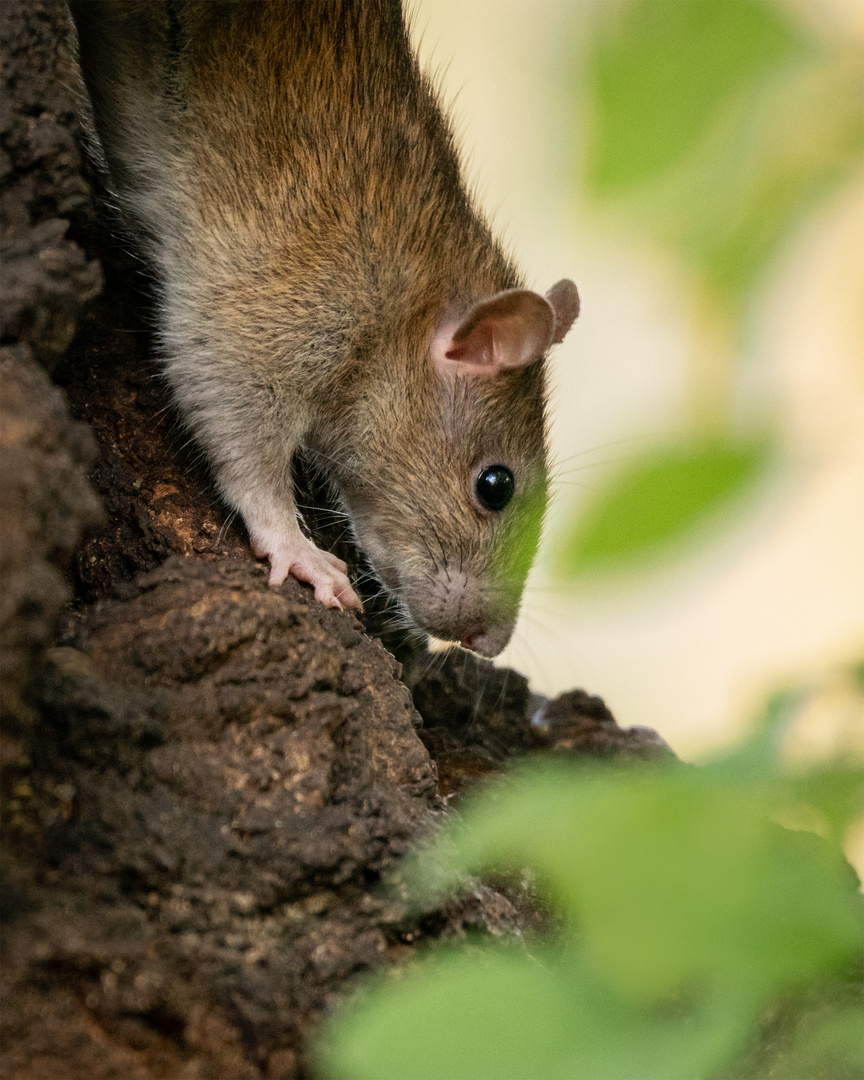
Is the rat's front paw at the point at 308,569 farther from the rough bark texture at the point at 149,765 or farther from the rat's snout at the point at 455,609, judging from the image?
the rat's snout at the point at 455,609

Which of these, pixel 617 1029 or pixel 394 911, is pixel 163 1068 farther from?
pixel 617 1029

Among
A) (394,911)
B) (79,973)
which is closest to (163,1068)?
(79,973)

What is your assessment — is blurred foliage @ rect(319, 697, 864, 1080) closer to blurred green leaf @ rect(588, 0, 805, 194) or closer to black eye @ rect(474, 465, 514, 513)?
blurred green leaf @ rect(588, 0, 805, 194)

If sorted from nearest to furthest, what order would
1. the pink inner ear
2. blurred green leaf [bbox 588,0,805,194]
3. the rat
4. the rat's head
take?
blurred green leaf [bbox 588,0,805,194], the rat, the pink inner ear, the rat's head

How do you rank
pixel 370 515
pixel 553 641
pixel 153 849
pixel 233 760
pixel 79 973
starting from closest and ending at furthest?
pixel 79 973 → pixel 153 849 → pixel 233 760 → pixel 370 515 → pixel 553 641

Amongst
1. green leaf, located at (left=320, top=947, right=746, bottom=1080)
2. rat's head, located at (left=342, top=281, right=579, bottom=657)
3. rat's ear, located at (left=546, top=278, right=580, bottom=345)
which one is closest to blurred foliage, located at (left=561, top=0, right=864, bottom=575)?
green leaf, located at (left=320, top=947, right=746, bottom=1080)

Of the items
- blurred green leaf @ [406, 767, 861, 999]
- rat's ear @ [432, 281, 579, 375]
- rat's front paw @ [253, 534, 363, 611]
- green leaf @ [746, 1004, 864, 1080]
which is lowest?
blurred green leaf @ [406, 767, 861, 999]

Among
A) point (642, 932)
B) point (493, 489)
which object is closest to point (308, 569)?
point (493, 489)
